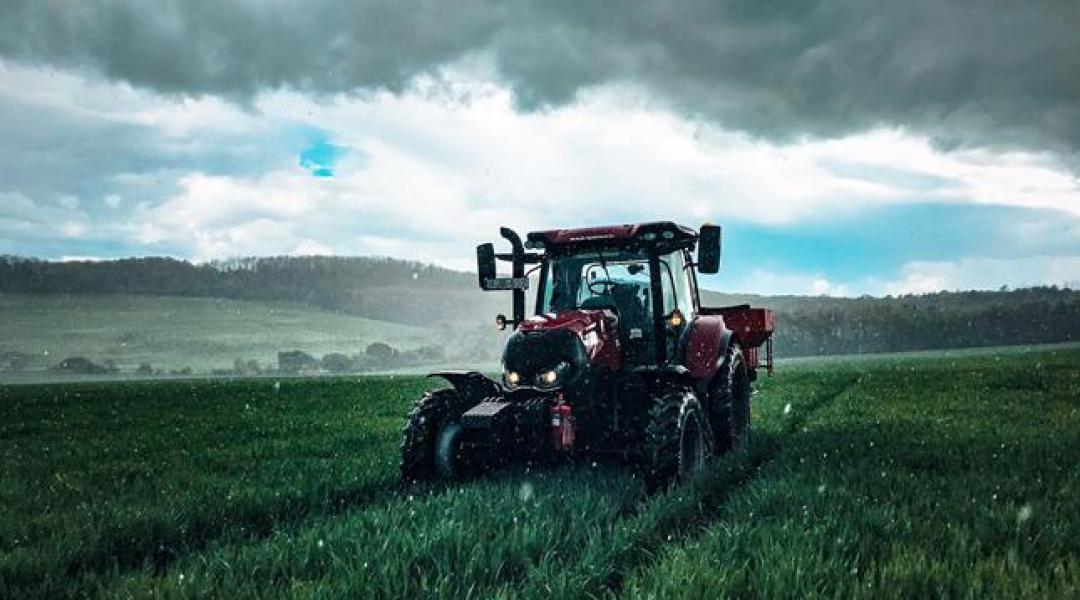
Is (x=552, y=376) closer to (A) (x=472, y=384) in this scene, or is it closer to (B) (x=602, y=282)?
(A) (x=472, y=384)

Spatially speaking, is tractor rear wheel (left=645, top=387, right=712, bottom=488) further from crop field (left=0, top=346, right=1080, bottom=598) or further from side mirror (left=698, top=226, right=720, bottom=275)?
side mirror (left=698, top=226, right=720, bottom=275)

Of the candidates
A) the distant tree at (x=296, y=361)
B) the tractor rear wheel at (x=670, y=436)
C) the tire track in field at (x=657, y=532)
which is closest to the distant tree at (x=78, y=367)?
the distant tree at (x=296, y=361)

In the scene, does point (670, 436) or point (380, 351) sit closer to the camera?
point (670, 436)

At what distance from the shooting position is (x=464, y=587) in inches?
171

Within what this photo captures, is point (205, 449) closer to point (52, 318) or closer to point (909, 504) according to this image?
point (909, 504)

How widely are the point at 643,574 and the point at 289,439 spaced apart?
831 centimetres

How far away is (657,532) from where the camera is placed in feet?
18.8

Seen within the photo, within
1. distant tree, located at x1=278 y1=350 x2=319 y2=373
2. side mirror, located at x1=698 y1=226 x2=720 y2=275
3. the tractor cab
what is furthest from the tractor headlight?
distant tree, located at x1=278 y1=350 x2=319 y2=373

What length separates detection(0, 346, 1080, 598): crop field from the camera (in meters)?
4.25

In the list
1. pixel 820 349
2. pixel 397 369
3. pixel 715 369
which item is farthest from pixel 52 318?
pixel 715 369

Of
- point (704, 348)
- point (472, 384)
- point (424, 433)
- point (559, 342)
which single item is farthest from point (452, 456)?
point (704, 348)

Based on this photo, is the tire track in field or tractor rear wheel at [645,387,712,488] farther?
tractor rear wheel at [645,387,712,488]

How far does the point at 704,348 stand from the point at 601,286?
143 centimetres

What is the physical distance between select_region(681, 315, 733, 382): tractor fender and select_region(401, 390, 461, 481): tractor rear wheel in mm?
2767
